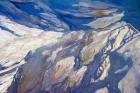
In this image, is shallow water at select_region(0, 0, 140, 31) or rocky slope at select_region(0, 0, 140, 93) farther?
shallow water at select_region(0, 0, 140, 31)

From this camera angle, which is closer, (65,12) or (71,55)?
(71,55)

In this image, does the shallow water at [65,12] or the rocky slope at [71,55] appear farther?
the shallow water at [65,12]

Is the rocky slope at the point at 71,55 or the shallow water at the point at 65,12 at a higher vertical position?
the shallow water at the point at 65,12

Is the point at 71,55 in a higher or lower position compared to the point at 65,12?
lower

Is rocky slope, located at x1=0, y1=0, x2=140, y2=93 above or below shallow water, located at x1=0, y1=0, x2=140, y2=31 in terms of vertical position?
below

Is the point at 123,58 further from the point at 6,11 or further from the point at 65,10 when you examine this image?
the point at 6,11

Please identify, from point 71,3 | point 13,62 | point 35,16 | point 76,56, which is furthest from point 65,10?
point 13,62

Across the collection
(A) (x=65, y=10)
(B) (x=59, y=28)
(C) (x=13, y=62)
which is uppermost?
(A) (x=65, y=10)

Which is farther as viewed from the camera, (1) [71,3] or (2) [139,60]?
(1) [71,3]
